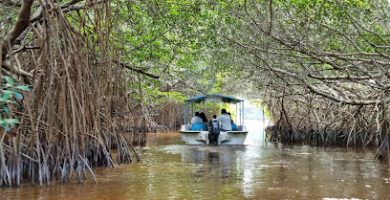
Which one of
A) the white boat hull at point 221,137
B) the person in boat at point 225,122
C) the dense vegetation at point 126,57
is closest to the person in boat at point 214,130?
the white boat hull at point 221,137

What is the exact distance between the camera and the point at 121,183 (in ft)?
23.7

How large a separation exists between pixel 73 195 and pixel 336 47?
6.62 meters

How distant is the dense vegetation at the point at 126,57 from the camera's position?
267 inches

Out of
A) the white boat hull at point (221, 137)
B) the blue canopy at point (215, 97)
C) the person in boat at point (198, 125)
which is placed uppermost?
the blue canopy at point (215, 97)

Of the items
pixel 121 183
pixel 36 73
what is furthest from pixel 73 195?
pixel 36 73

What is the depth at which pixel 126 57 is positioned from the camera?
1032 cm

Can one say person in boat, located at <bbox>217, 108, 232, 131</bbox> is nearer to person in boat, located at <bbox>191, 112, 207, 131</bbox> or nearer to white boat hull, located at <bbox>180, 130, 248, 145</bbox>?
white boat hull, located at <bbox>180, 130, 248, 145</bbox>

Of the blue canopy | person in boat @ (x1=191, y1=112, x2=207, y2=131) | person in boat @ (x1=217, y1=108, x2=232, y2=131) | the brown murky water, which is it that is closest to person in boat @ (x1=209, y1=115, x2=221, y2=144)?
person in boat @ (x1=217, y1=108, x2=232, y2=131)

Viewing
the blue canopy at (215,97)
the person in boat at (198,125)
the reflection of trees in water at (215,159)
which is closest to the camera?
the reflection of trees in water at (215,159)

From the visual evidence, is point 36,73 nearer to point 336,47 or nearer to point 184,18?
point 184,18

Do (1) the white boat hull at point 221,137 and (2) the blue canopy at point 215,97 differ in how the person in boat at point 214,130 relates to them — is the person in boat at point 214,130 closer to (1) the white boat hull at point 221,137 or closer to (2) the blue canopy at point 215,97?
(1) the white boat hull at point 221,137

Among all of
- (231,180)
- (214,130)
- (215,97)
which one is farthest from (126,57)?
(215,97)

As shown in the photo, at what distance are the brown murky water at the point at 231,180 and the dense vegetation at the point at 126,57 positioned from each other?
52 cm

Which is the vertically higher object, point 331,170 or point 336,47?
point 336,47
